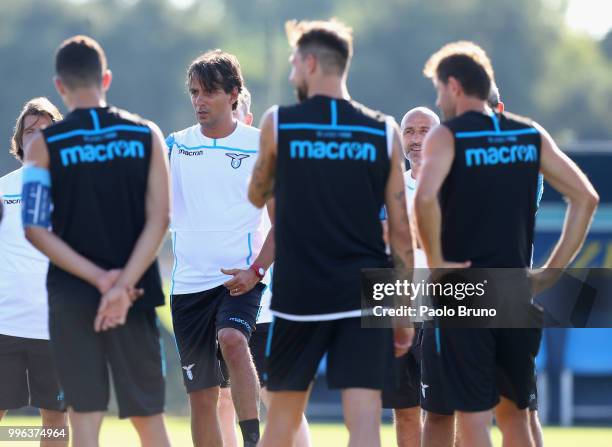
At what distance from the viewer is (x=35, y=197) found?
6.61m

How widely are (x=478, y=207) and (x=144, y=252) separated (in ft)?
5.78

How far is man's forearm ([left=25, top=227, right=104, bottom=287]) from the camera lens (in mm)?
6637

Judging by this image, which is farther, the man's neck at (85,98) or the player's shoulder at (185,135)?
the player's shoulder at (185,135)

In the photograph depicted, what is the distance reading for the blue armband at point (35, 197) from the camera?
6605mm

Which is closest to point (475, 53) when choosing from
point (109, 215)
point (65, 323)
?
point (109, 215)

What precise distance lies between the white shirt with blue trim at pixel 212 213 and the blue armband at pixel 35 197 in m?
2.22

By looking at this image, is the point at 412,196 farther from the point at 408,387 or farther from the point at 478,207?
the point at 478,207

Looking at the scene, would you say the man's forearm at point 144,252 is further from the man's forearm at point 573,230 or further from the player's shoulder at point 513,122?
the man's forearm at point 573,230

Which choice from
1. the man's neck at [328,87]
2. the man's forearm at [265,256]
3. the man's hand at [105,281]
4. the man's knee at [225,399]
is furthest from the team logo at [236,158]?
the man's hand at [105,281]

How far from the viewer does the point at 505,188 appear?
23.2 feet

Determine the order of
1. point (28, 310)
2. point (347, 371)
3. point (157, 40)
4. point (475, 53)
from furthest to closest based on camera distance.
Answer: point (157, 40)
point (28, 310)
point (475, 53)
point (347, 371)

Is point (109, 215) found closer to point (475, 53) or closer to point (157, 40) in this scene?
point (475, 53)

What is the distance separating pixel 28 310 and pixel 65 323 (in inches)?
78.9

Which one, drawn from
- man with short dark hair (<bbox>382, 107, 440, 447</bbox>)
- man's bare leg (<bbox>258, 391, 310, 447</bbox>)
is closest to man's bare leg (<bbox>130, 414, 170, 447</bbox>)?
man's bare leg (<bbox>258, 391, 310, 447</bbox>)
